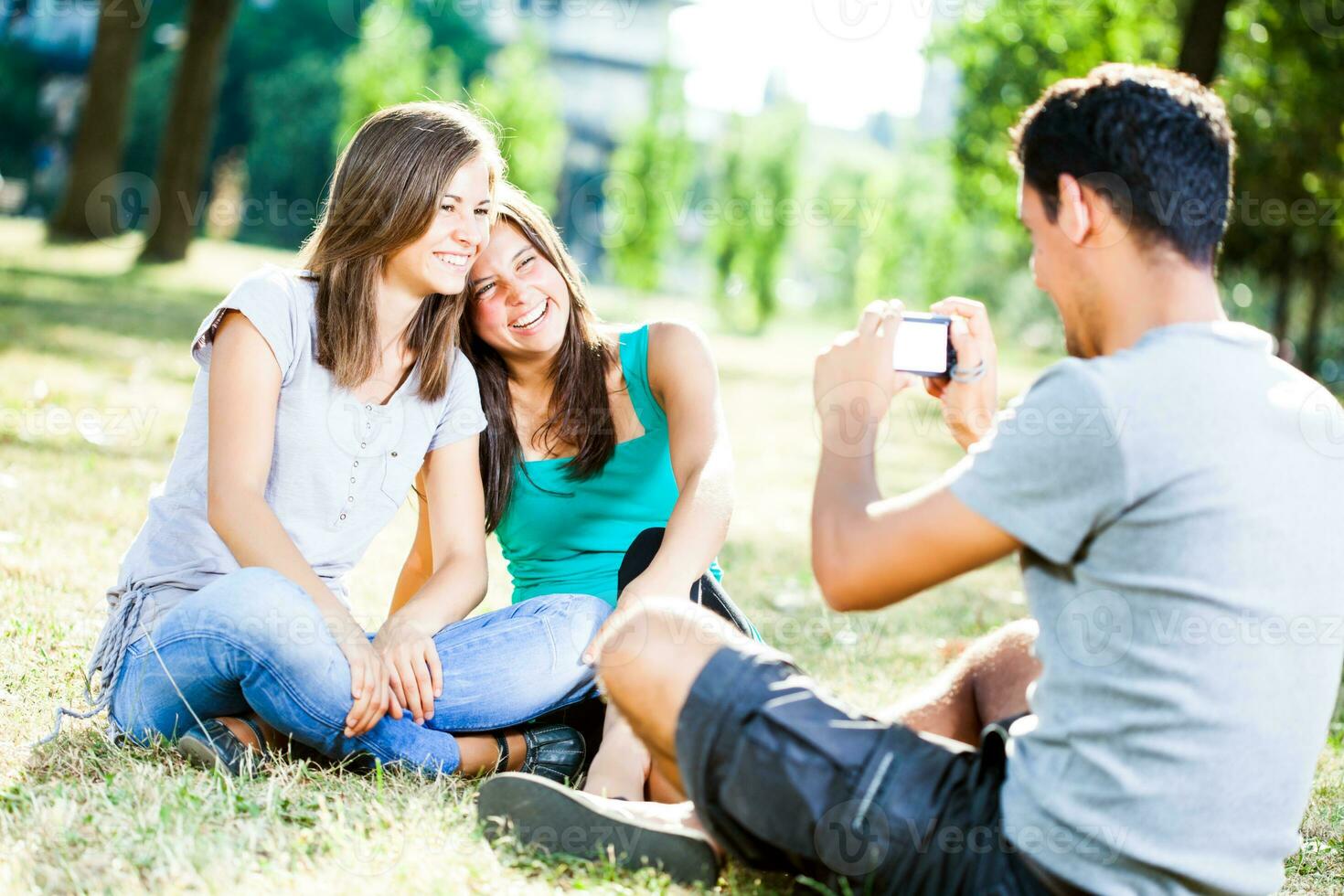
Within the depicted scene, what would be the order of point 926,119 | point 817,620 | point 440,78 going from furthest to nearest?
point 926,119 < point 440,78 < point 817,620

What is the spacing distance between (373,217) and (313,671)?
1.18m

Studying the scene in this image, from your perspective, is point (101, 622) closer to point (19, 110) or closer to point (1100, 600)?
point (1100, 600)

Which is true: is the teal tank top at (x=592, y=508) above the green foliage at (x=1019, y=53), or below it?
below

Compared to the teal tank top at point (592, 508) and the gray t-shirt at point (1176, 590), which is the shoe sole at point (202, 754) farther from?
the gray t-shirt at point (1176, 590)

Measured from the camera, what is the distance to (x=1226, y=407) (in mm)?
2029

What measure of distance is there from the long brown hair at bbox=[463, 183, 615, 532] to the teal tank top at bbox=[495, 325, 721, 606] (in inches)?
1.8

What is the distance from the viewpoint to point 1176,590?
204 cm

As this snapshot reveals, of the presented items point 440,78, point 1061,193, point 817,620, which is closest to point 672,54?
point 440,78

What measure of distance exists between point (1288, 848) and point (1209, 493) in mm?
652

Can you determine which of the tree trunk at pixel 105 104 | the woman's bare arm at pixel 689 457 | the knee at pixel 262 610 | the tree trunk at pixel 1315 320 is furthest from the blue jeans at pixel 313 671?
the tree trunk at pixel 1315 320

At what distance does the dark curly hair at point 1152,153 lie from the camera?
7.15 ft

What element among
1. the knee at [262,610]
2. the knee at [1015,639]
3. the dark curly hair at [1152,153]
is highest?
the dark curly hair at [1152,153]

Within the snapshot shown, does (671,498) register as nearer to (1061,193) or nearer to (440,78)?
(1061,193)

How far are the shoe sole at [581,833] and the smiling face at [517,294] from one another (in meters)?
1.46
